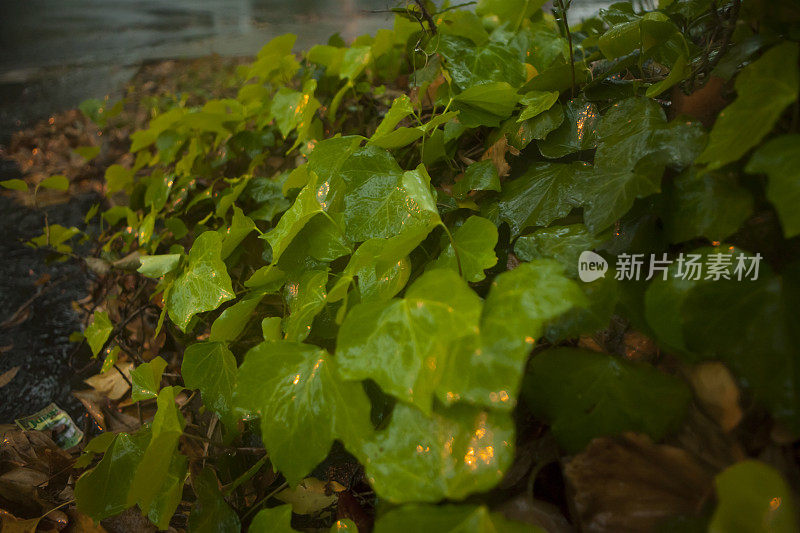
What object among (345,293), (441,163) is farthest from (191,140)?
(345,293)

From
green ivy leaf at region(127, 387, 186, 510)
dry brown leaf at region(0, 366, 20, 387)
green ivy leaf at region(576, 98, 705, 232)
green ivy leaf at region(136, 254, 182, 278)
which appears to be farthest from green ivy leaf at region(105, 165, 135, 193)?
green ivy leaf at region(576, 98, 705, 232)

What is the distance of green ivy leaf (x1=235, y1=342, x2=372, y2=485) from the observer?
0.63 m

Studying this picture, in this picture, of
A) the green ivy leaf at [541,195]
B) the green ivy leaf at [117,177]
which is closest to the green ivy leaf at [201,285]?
the green ivy leaf at [541,195]

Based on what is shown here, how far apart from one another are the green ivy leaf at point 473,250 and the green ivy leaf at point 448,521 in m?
0.33

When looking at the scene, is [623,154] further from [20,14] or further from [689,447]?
[20,14]

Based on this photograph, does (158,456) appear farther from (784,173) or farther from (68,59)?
(68,59)

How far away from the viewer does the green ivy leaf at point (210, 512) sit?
82 cm

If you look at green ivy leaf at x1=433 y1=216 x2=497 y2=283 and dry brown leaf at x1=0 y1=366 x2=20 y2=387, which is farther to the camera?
dry brown leaf at x1=0 y1=366 x2=20 y2=387

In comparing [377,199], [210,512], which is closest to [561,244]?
[377,199]

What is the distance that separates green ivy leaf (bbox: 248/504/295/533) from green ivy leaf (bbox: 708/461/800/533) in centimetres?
59

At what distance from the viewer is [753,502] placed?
0.43 metres

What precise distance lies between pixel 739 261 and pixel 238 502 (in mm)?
1016

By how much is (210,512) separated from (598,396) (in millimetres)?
761

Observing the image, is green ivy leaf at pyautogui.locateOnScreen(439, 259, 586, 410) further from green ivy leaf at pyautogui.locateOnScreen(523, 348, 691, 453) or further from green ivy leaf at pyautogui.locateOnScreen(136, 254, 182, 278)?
green ivy leaf at pyautogui.locateOnScreen(136, 254, 182, 278)
